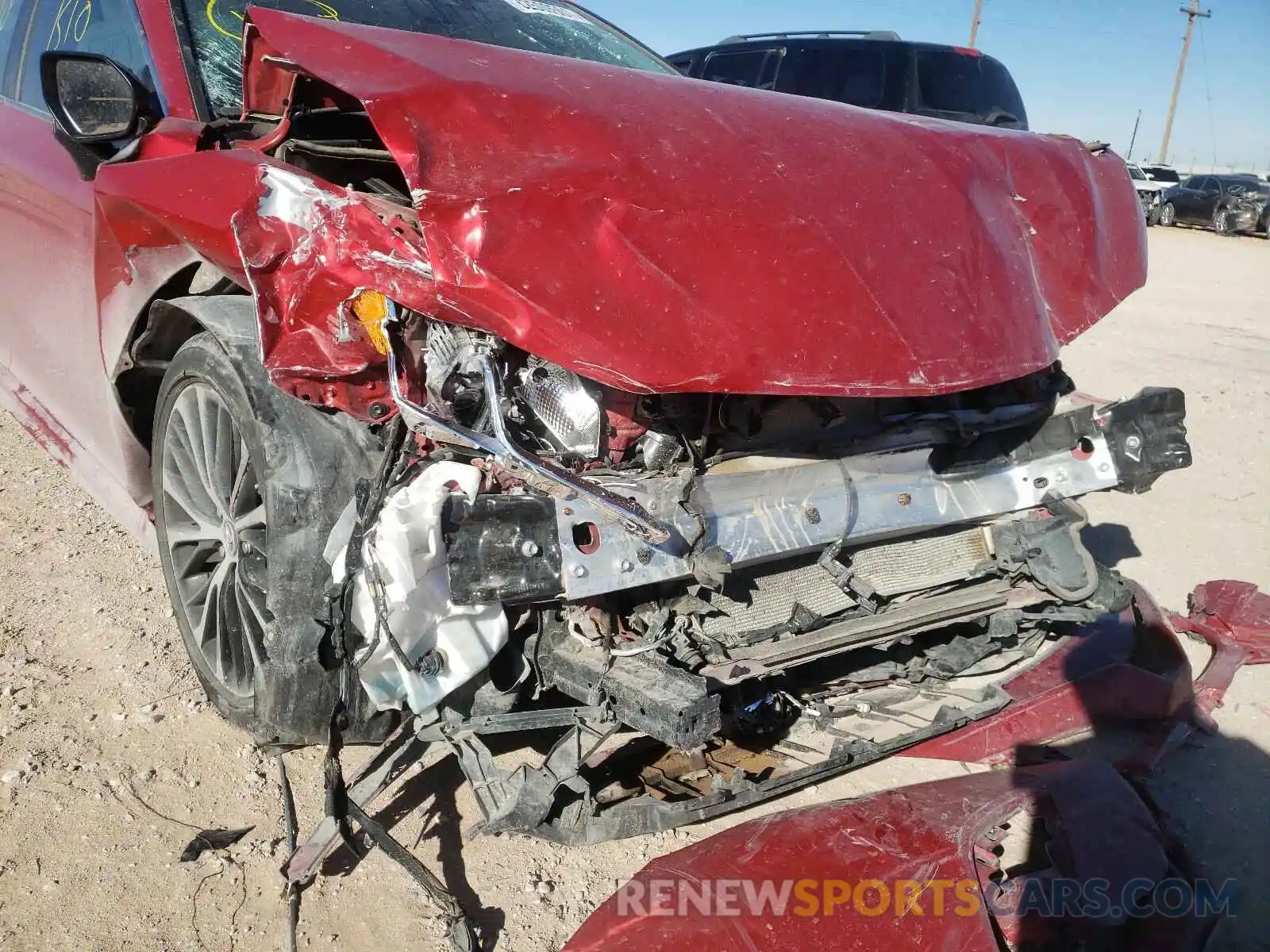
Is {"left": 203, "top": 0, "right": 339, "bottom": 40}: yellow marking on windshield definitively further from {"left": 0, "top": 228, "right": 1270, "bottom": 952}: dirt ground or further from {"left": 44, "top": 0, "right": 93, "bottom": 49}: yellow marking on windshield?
{"left": 0, "top": 228, "right": 1270, "bottom": 952}: dirt ground

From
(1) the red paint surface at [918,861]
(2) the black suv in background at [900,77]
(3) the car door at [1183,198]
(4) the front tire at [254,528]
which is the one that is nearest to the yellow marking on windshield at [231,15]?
(4) the front tire at [254,528]

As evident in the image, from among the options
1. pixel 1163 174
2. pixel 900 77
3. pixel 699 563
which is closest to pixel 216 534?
pixel 699 563

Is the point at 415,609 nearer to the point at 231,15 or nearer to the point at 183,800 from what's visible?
the point at 183,800

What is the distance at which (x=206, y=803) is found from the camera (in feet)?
7.97

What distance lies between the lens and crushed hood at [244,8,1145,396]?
173cm

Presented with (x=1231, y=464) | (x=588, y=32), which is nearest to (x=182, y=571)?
(x=588, y=32)

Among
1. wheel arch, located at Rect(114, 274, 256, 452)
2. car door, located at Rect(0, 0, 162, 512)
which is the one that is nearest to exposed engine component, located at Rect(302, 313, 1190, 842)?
wheel arch, located at Rect(114, 274, 256, 452)

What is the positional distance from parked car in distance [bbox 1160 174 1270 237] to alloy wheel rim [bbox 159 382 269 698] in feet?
78.0

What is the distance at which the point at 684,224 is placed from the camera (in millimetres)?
1852

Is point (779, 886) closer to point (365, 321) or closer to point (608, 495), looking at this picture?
point (608, 495)

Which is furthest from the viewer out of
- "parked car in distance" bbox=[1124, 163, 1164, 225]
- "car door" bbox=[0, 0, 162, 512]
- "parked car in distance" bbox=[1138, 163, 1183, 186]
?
"parked car in distance" bbox=[1138, 163, 1183, 186]

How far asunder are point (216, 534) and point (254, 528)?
270mm

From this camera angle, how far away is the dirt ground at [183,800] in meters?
2.09

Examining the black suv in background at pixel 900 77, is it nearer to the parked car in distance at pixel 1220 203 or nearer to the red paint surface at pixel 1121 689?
the red paint surface at pixel 1121 689
